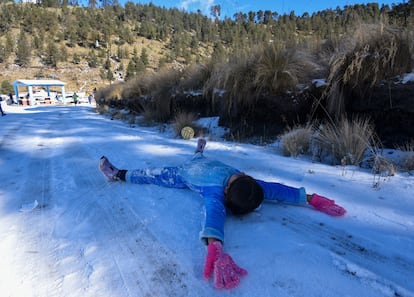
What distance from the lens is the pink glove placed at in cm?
130

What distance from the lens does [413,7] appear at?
15.8 feet

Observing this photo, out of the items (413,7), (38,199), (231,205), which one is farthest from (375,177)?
(413,7)

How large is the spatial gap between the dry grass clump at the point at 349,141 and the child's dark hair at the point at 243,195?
167 centimetres

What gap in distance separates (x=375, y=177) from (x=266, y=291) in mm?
2082

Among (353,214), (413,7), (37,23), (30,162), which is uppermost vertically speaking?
(37,23)

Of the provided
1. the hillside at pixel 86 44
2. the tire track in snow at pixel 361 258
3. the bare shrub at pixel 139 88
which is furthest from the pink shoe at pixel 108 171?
the hillside at pixel 86 44

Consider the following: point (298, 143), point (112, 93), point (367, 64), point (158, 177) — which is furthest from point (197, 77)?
point (112, 93)

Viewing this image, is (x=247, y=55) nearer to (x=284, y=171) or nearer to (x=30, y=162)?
(x=284, y=171)

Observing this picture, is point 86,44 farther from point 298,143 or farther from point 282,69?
point 298,143

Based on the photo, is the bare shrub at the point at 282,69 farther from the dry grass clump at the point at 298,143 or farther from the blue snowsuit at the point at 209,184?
the blue snowsuit at the point at 209,184

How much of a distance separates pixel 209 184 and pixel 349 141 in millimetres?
2061

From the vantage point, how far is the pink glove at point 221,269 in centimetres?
130

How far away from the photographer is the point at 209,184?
84.2 inches

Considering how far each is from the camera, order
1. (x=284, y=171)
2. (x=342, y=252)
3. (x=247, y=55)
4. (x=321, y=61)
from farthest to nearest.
A: (x=247, y=55) → (x=321, y=61) → (x=284, y=171) → (x=342, y=252)
